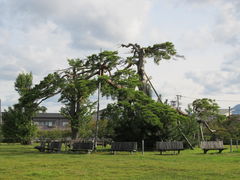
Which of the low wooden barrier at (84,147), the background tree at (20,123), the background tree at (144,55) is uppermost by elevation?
the background tree at (144,55)

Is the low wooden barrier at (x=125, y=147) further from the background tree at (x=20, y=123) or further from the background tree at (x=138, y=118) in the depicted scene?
the background tree at (x=20, y=123)

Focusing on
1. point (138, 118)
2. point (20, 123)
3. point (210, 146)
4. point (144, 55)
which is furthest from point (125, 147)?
point (20, 123)

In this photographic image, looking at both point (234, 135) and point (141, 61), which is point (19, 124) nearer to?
point (141, 61)

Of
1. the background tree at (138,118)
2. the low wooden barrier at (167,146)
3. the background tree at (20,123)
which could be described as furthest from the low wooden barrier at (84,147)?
the background tree at (20,123)

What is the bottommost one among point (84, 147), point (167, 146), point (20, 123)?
point (84, 147)

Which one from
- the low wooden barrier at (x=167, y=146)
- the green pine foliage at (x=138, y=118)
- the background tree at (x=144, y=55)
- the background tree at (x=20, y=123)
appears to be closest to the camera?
the low wooden barrier at (x=167, y=146)

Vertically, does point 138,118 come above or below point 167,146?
above

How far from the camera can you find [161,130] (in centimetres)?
2778

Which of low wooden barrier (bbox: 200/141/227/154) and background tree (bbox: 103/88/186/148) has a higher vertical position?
background tree (bbox: 103/88/186/148)

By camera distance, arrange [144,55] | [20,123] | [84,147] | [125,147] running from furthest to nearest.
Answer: [20,123] < [144,55] < [84,147] < [125,147]

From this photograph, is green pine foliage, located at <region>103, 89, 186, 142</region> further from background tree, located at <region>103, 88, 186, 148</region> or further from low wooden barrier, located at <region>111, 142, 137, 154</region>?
low wooden barrier, located at <region>111, 142, 137, 154</region>

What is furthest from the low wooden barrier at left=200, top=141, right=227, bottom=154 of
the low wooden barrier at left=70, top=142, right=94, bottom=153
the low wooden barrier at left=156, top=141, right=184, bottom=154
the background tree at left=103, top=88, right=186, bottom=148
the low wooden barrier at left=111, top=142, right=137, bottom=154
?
the low wooden barrier at left=70, top=142, right=94, bottom=153

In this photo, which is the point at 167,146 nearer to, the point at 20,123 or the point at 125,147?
the point at 125,147

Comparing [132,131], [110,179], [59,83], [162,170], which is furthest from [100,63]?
[110,179]
